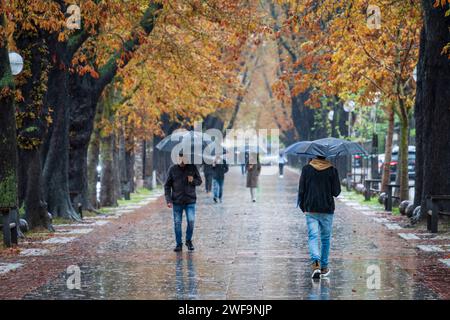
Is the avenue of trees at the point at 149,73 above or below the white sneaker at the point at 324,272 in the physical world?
above

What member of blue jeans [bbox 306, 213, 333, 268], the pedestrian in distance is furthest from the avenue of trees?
blue jeans [bbox 306, 213, 333, 268]

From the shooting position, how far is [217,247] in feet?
58.6

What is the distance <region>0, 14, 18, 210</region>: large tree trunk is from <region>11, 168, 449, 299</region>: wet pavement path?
1777 millimetres

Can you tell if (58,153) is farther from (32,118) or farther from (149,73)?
(149,73)

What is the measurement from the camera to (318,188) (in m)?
13.4

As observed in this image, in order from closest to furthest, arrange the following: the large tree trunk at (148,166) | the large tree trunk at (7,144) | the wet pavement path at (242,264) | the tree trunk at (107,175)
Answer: the wet pavement path at (242,264) → the large tree trunk at (7,144) → the tree trunk at (107,175) → the large tree trunk at (148,166)

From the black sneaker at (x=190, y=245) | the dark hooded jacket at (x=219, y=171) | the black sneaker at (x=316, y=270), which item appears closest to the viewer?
the black sneaker at (x=316, y=270)

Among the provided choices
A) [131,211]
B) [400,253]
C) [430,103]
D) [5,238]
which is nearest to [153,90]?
[131,211]

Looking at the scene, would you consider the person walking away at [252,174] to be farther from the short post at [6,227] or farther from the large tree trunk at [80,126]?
the short post at [6,227]

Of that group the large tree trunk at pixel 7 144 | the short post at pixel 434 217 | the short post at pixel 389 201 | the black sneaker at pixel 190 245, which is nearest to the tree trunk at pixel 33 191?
the large tree trunk at pixel 7 144

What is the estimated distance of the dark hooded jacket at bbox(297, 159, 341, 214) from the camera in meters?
13.4

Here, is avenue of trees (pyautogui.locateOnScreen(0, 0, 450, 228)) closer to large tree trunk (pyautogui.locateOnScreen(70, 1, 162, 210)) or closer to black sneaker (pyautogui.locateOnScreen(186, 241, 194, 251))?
large tree trunk (pyautogui.locateOnScreen(70, 1, 162, 210))

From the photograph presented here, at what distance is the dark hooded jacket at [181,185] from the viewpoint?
670 inches
